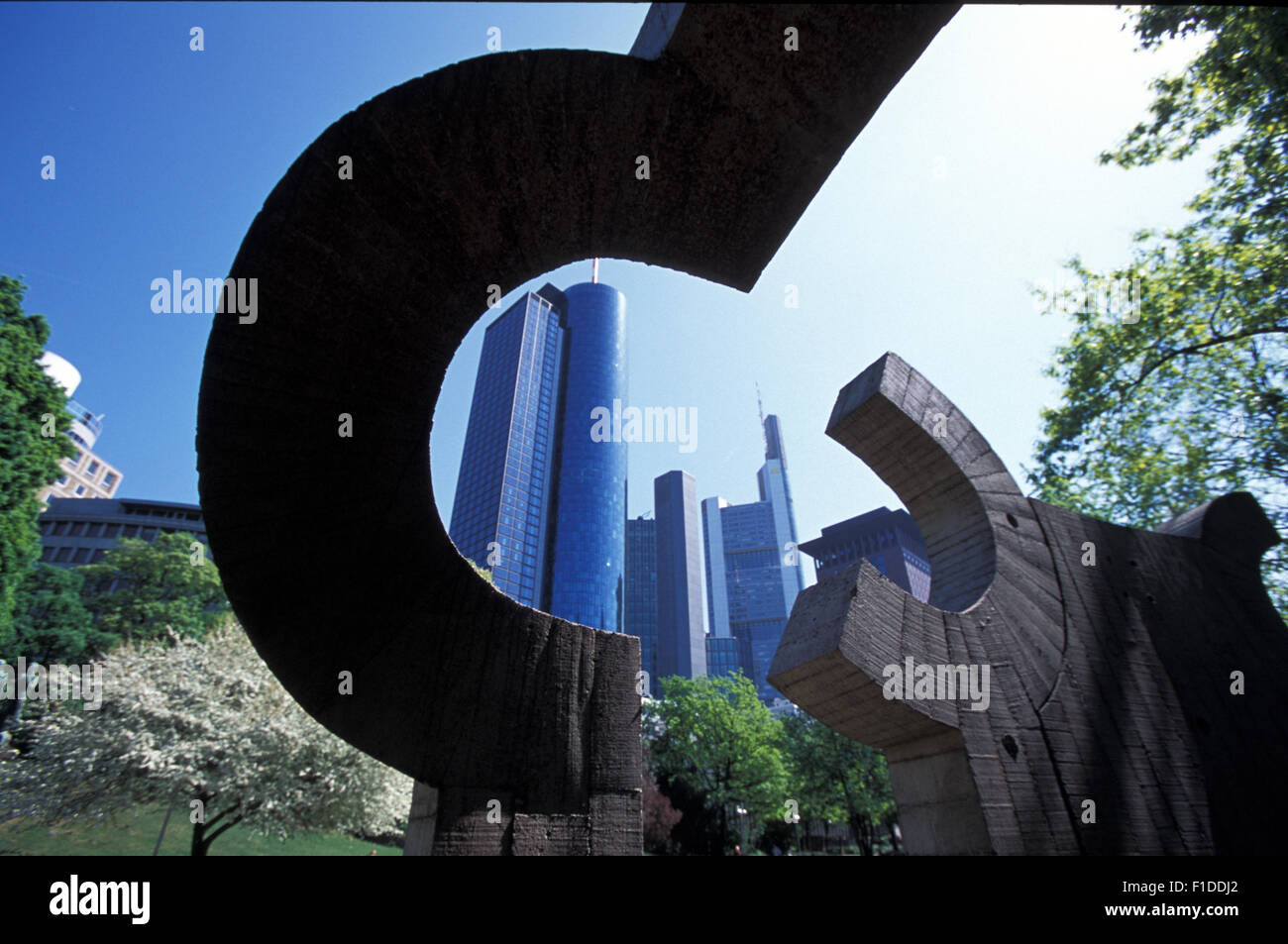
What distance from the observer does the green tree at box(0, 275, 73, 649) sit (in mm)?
17453

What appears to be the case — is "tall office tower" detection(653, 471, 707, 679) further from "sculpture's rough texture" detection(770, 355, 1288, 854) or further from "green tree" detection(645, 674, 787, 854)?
"sculpture's rough texture" detection(770, 355, 1288, 854)

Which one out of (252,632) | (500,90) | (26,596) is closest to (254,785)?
(252,632)

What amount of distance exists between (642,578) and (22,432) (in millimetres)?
156340

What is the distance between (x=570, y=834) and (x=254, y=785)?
57.0 feet

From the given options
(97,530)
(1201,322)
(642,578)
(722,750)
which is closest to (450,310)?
(1201,322)

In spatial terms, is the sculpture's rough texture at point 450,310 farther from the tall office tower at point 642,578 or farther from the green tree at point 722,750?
the tall office tower at point 642,578

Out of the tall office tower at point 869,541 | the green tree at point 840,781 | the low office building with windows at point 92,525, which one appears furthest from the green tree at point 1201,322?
the tall office tower at point 869,541

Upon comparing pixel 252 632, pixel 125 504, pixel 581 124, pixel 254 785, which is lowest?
pixel 254 785

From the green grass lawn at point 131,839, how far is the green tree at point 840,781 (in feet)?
70.9

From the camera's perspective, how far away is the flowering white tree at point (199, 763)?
15.5m

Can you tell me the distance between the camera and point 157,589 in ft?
123

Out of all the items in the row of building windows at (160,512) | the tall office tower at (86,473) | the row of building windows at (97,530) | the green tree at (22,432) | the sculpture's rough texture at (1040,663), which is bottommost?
the sculpture's rough texture at (1040,663)

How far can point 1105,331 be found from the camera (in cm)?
1396

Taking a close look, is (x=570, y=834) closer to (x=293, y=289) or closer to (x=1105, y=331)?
(x=293, y=289)
